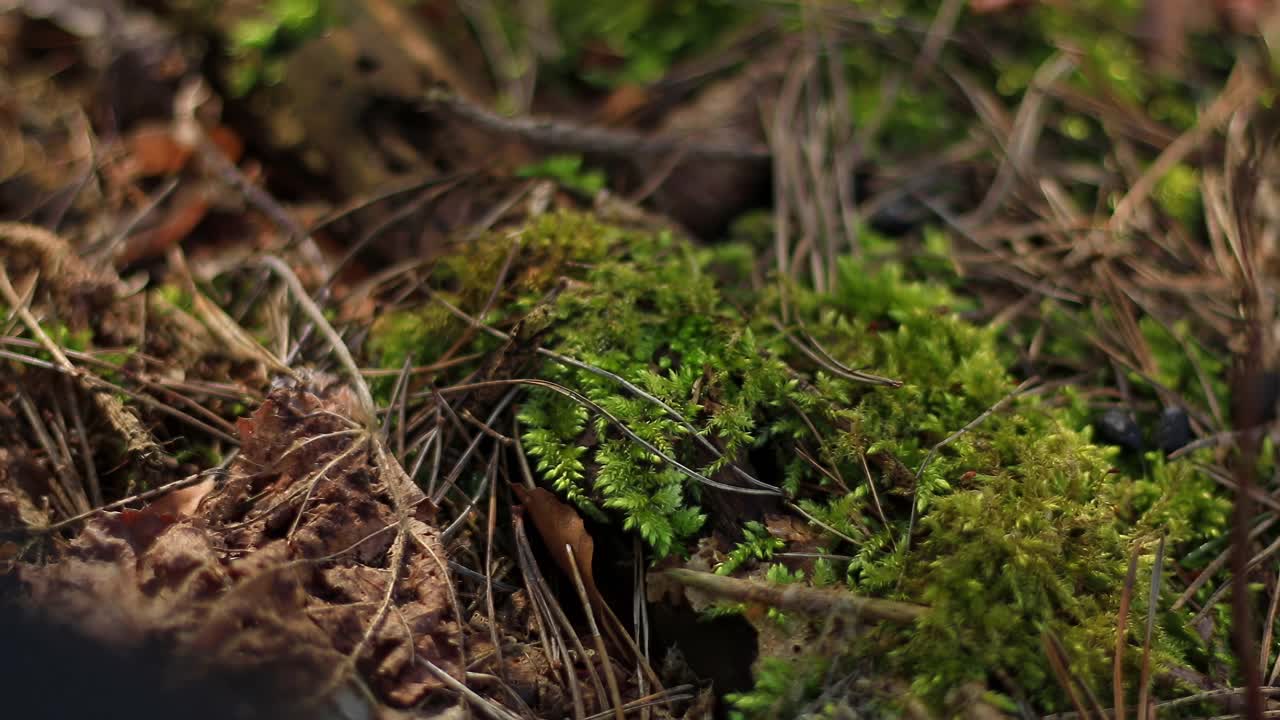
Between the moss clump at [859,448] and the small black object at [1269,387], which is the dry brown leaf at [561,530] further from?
the small black object at [1269,387]

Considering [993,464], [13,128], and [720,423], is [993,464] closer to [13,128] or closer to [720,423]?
[720,423]

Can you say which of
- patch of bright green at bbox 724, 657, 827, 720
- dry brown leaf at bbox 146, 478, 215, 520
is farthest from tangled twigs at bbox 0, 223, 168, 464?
patch of bright green at bbox 724, 657, 827, 720

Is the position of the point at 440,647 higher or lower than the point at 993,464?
lower

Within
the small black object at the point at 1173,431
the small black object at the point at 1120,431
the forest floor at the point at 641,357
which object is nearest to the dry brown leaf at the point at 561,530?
the forest floor at the point at 641,357

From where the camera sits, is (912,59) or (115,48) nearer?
(115,48)

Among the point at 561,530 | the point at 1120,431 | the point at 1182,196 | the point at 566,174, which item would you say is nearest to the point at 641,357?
the point at 561,530

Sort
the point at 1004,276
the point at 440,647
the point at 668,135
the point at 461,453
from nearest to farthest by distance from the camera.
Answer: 1. the point at 440,647
2. the point at 461,453
3. the point at 1004,276
4. the point at 668,135

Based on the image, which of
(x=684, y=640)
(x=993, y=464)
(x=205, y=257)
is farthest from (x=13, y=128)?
(x=993, y=464)
